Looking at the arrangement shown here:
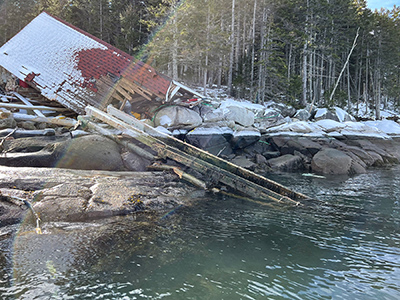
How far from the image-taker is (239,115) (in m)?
16.7

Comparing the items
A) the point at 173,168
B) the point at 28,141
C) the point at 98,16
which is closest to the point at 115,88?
the point at 28,141

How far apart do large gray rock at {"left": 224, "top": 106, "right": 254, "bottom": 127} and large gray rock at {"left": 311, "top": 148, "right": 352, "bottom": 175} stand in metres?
4.99

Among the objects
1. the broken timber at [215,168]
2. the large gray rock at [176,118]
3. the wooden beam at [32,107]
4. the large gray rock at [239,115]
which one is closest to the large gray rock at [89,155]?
the broken timber at [215,168]

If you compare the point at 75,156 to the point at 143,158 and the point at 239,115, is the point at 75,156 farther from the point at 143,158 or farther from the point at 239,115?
the point at 239,115

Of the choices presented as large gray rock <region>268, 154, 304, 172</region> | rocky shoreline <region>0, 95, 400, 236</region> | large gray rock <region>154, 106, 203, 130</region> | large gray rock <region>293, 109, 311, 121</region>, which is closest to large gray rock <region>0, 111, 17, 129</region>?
rocky shoreline <region>0, 95, 400, 236</region>

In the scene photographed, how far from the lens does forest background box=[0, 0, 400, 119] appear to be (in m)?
20.6

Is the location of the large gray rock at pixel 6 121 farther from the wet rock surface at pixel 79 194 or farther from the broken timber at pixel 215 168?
the wet rock surface at pixel 79 194

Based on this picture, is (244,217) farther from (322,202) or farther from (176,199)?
(322,202)

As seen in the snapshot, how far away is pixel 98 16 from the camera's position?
30.4 meters

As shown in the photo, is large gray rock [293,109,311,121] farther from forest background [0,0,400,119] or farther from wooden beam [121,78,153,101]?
wooden beam [121,78,153,101]

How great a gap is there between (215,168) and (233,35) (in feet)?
76.0

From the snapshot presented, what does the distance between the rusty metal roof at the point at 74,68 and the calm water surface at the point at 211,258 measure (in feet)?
34.5

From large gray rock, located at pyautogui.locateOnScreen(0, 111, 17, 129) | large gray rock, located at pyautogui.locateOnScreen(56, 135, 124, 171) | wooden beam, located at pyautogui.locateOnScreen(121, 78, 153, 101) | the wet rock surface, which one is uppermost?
wooden beam, located at pyautogui.locateOnScreen(121, 78, 153, 101)

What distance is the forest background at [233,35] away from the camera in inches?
811
